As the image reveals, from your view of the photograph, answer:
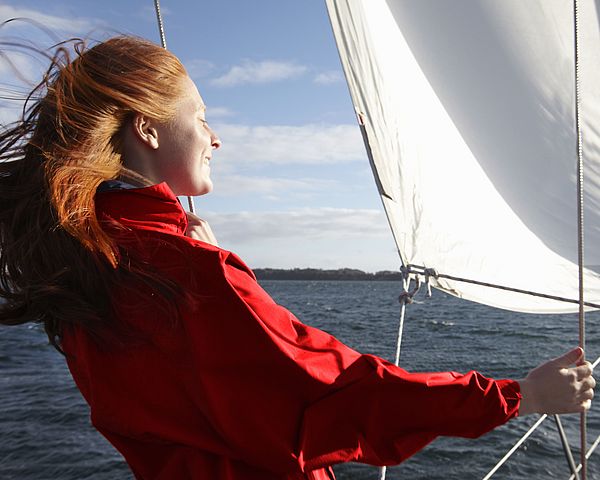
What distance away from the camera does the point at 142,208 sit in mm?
944

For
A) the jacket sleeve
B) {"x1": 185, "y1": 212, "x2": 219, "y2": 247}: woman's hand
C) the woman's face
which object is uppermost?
the woman's face

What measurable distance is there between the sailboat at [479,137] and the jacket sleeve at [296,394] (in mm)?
1382

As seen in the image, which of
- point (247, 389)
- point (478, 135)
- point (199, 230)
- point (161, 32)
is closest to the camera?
point (247, 389)

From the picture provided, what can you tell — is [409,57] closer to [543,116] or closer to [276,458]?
[543,116]

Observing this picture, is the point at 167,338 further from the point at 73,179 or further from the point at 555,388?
the point at 555,388

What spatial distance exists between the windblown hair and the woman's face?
0.02 meters

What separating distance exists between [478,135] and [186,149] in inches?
60.4

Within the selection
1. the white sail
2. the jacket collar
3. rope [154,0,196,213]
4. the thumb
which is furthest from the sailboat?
the jacket collar

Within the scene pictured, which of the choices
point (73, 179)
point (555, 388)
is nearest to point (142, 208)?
point (73, 179)

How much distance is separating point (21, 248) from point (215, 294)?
1.05 feet

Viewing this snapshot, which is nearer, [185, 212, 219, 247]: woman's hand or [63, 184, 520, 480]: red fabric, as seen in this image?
[63, 184, 520, 480]: red fabric

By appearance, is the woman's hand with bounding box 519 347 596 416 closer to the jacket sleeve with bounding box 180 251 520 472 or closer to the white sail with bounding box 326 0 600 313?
the jacket sleeve with bounding box 180 251 520 472

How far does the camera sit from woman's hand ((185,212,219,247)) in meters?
1.07

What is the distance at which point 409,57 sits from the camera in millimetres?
2408
